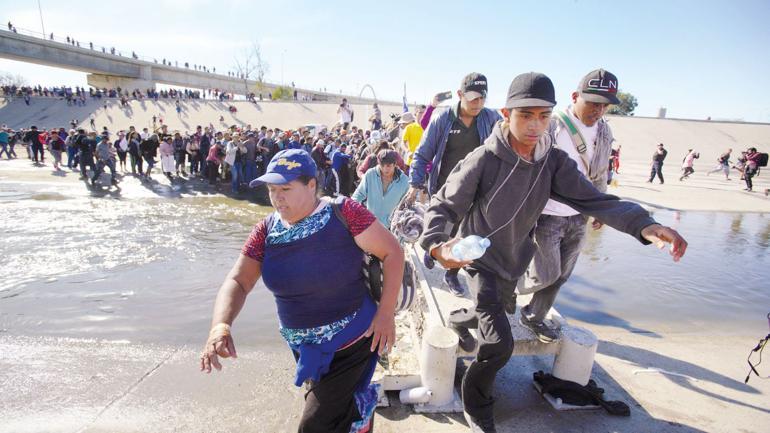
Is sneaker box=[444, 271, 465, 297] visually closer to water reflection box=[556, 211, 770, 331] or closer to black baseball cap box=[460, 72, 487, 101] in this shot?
black baseball cap box=[460, 72, 487, 101]

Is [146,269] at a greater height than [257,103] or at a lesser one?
lesser

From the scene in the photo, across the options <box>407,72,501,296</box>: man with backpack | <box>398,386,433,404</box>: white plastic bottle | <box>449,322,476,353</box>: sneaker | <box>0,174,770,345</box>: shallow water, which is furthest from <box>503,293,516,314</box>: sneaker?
<box>0,174,770,345</box>: shallow water

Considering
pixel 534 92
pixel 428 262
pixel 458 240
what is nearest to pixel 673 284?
pixel 428 262

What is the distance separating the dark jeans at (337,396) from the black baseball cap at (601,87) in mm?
2417

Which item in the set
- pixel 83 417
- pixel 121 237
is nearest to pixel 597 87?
pixel 83 417

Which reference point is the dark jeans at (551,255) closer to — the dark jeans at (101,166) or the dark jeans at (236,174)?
the dark jeans at (236,174)

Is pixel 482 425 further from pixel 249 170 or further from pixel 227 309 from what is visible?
pixel 249 170

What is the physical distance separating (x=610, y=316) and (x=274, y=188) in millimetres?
4628

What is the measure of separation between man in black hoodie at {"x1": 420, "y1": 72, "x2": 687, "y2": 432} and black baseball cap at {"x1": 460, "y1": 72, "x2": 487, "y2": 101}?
1.38 meters

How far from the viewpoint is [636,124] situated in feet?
124

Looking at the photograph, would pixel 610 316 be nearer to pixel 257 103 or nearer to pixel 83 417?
pixel 83 417

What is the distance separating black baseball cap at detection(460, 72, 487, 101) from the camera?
381 centimetres

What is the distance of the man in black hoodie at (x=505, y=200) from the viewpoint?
92.4 inches

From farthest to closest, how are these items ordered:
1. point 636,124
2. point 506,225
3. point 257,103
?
point 257,103 → point 636,124 → point 506,225
